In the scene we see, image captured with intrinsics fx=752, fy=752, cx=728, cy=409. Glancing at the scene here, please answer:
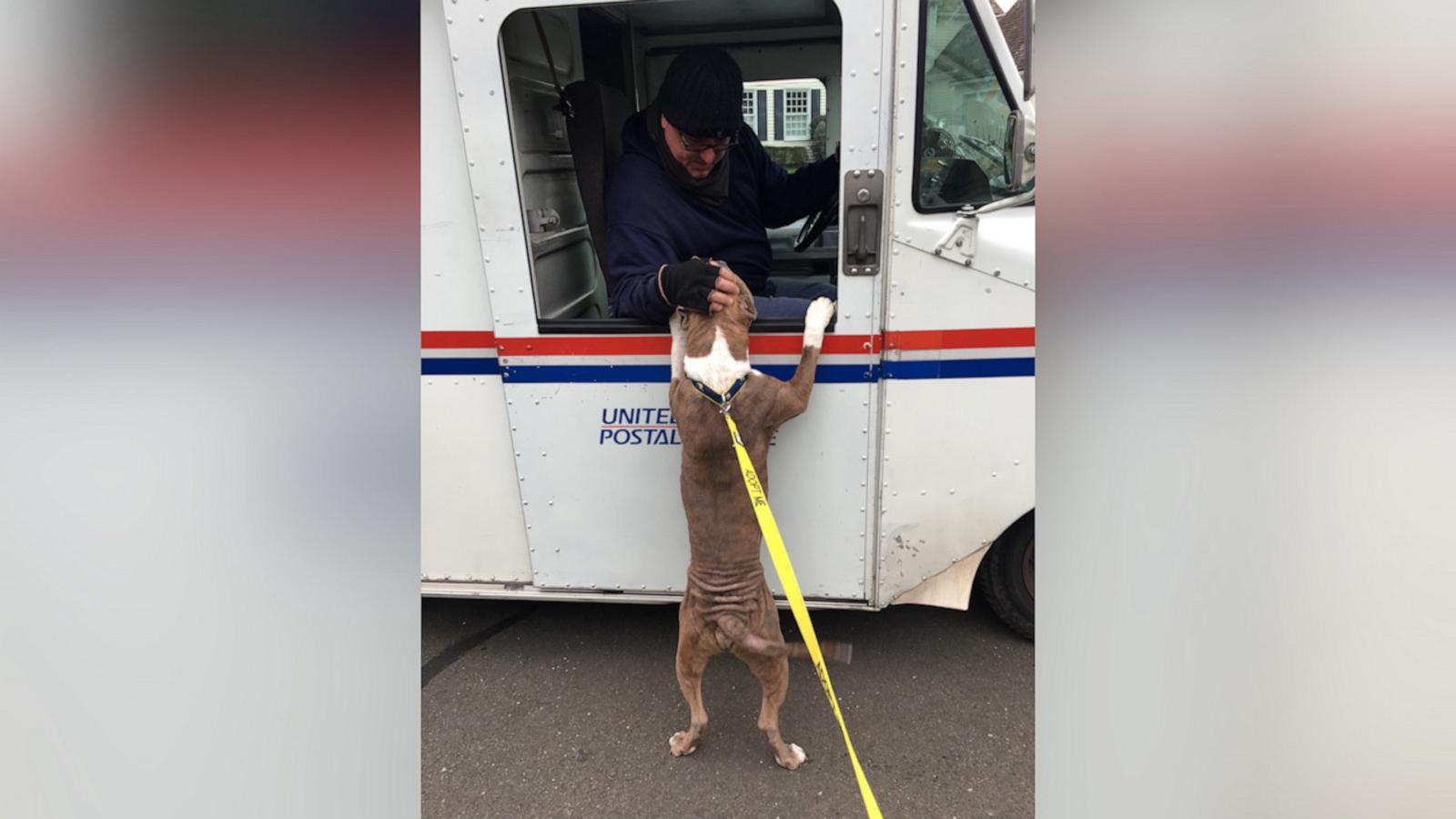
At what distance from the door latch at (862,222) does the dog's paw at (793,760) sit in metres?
1.52

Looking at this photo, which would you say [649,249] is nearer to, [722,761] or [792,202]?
[792,202]

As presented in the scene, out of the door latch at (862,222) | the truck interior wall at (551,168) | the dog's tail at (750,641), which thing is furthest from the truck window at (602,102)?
the dog's tail at (750,641)

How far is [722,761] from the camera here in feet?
8.06

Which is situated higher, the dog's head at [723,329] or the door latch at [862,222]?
the door latch at [862,222]

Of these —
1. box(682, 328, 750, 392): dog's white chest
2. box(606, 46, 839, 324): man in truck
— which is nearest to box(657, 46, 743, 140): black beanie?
box(606, 46, 839, 324): man in truck

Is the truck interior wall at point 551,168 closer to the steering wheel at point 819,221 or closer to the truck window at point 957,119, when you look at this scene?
the steering wheel at point 819,221

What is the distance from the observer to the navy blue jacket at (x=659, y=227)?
2389 mm

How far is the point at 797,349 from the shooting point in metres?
2.34

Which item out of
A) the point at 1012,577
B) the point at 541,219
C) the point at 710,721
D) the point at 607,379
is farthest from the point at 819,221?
the point at 710,721

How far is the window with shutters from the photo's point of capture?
395 centimetres

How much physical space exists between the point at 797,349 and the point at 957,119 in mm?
869

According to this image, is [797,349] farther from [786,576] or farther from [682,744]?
[682,744]

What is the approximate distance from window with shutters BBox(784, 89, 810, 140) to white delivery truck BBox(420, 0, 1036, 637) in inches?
56.9
